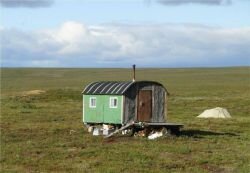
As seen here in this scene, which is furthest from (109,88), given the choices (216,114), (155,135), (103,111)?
(216,114)

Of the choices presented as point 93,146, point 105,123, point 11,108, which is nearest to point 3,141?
point 93,146

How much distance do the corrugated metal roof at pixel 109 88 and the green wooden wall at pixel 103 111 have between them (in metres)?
0.24

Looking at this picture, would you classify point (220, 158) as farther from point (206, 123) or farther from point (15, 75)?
point (15, 75)

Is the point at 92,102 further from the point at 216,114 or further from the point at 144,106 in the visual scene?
the point at 216,114

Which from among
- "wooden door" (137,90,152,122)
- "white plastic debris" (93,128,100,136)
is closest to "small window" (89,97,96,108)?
"white plastic debris" (93,128,100,136)

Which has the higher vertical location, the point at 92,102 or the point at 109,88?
the point at 109,88

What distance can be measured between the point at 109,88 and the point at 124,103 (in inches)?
70.9

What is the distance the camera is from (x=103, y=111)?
3278cm

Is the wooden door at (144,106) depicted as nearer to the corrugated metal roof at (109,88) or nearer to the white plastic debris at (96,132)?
the corrugated metal roof at (109,88)

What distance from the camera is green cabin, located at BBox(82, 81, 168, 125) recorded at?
31750 mm

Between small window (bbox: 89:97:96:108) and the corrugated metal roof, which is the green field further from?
the corrugated metal roof

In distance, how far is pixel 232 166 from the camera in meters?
20.5

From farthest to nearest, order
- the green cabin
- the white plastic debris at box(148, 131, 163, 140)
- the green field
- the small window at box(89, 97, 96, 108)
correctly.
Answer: the small window at box(89, 97, 96, 108), the green cabin, the white plastic debris at box(148, 131, 163, 140), the green field

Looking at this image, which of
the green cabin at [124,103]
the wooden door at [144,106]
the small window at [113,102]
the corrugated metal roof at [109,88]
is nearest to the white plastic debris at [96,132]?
the green cabin at [124,103]
